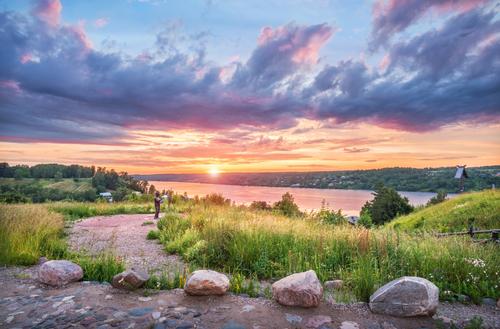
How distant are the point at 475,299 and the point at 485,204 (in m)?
20.0

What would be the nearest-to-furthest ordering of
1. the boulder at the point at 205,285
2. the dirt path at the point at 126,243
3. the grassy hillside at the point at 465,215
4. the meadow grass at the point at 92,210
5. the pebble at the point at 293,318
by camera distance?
the pebble at the point at 293,318 → the boulder at the point at 205,285 → the dirt path at the point at 126,243 → the meadow grass at the point at 92,210 → the grassy hillside at the point at 465,215

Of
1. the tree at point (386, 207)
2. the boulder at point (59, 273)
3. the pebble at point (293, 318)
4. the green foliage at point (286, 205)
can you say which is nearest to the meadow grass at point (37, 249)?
the boulder at point (59, 273)

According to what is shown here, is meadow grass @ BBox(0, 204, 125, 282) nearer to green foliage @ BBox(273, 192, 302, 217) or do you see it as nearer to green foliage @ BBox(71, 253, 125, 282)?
green foliage @ BBox(71, 253, 125, 282)

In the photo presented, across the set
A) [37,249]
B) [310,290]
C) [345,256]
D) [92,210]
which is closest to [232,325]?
[310,290]

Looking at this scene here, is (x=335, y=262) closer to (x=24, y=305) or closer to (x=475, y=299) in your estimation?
(x=475, y=299)

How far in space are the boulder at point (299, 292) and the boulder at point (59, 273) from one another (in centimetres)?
393

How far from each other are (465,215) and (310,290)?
21.0 metres

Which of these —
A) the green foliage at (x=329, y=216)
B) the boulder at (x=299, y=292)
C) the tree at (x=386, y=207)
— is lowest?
the tree at (x=386, y=207)

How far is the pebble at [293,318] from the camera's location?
14.5 ft

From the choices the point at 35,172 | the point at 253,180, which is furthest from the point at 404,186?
the point at 35,172

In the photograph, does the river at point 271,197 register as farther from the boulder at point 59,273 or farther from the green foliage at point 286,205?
the boulder at point 59,273

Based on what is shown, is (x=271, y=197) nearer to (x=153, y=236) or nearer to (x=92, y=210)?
(x=92, y=210)

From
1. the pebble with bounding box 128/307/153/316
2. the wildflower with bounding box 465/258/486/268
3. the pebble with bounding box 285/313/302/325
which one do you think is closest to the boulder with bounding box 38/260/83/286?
the pebble with bounding box 128/307/153/316

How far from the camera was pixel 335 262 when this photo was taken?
715 centimetres
